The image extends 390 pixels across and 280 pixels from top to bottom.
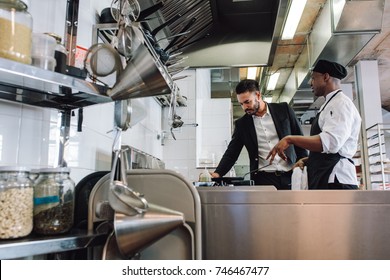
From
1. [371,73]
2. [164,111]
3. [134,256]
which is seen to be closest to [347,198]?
[134,256]

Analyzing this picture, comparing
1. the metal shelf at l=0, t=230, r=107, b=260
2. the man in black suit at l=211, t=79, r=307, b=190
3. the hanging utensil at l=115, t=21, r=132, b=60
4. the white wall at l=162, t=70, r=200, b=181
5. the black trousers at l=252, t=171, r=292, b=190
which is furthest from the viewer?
the white wall at l=162, t=70, r=200, b=181

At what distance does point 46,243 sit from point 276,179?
1308mm

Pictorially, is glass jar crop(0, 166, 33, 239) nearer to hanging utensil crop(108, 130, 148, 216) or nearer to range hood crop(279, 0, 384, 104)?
hanging utensil crop(108, 130, 148, 216)

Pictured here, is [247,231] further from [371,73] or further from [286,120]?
[371,73]

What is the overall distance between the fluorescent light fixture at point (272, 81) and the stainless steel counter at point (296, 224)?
4.35 m

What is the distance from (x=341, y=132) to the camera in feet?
3.76

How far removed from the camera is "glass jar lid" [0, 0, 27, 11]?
0.60 metres

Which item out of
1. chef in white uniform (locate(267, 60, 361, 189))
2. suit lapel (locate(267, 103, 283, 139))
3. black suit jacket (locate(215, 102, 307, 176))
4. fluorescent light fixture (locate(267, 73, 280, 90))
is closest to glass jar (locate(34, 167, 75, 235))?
chef in white uniform (locate(267, 60, 361, 189))

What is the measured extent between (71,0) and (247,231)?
2.79 feet

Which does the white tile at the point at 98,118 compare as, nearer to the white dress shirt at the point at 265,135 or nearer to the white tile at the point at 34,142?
the white tile at the point at 34,142

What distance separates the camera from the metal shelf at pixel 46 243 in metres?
0.50

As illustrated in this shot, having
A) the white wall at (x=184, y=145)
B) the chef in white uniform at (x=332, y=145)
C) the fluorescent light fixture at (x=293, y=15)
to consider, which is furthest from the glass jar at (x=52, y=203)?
the white wall at (x=184, y=145)

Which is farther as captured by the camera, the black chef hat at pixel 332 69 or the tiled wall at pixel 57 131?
the black chef hat at pixel 332 69

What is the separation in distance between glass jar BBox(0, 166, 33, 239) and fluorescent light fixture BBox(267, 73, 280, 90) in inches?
182
